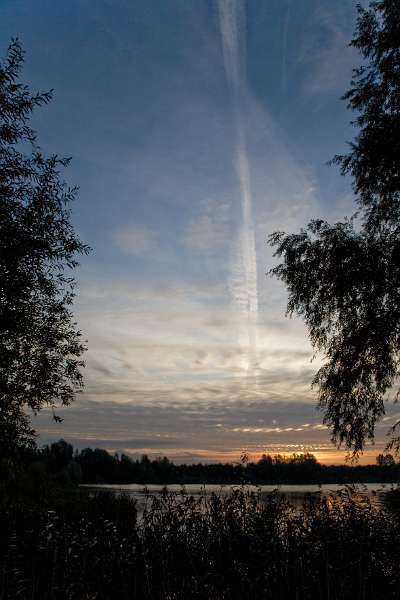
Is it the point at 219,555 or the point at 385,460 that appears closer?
the point at 219,555

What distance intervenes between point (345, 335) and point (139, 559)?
10.4 m

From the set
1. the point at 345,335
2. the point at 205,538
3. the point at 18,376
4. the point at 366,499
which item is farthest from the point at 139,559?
the point at 345,335

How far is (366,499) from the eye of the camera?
41.3 feet

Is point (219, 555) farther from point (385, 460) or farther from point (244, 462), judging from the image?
point (385, 460)

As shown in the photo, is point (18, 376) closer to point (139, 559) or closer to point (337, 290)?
point (139, 559)

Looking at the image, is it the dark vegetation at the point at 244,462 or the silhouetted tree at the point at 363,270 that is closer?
the dark vegetation at the point at 244,462

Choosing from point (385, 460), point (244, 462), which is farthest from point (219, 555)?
point (385, 460)

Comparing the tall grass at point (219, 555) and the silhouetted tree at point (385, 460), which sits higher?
the silhouetted tree at point (385, 460)

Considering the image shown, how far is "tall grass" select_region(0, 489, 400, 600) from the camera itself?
8.24 m

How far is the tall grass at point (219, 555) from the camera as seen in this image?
324 inches

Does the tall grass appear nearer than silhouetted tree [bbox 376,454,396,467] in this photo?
Yes

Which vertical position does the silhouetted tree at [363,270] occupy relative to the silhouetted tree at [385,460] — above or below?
above

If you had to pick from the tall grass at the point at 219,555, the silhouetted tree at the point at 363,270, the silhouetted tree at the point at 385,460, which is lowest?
the tall grass at the point at 219,555

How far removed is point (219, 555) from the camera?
10.1 m
